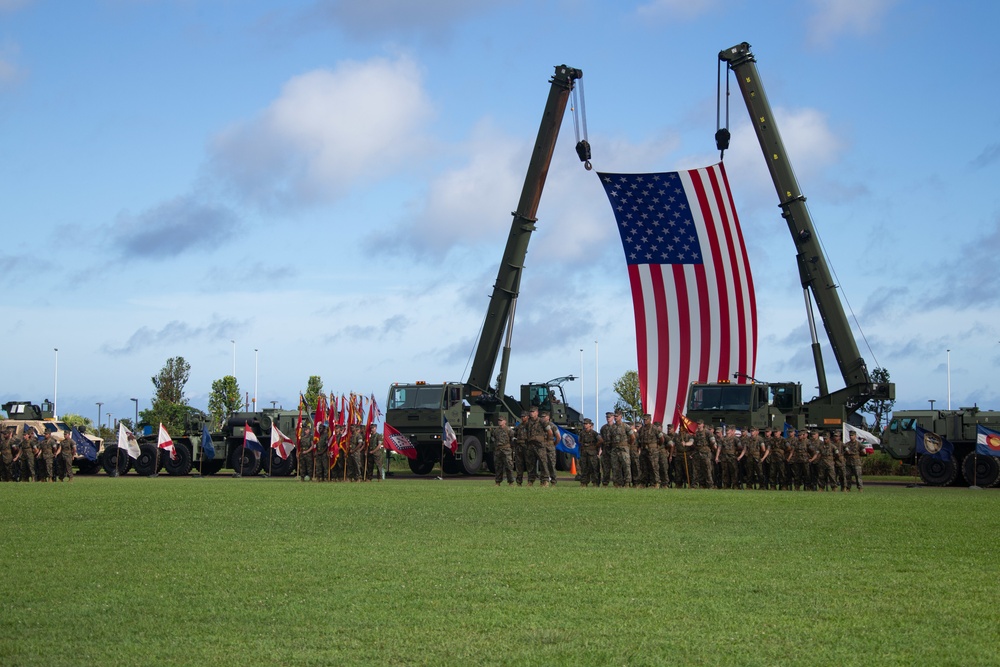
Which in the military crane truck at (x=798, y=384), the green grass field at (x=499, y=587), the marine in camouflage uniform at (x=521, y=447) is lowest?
the green grass field at (x=499, y=587)

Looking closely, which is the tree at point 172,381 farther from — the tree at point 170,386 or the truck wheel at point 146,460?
the truck wheel at point 146,460

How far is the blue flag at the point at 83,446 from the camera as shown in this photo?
115 ft

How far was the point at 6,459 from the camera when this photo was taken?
3059 cm

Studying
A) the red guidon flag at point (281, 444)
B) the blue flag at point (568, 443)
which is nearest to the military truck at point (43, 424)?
the red guidon flag at point (281, 444)

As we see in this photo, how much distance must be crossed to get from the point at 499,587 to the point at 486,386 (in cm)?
2473

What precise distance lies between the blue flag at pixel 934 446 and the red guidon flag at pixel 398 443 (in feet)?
40.7

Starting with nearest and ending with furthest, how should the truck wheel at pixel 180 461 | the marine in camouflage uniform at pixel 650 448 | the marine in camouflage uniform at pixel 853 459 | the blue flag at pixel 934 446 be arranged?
the marine in camouflage uniform at pixel 853 459 < the marine in camouflage uniform at pixel 650 448 < the blue flag at pixel 934 446 < the truck wheel at pixel 180 461

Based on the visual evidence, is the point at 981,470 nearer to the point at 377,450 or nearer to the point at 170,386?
the point at 377,450

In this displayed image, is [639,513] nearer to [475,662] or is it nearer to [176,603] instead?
[176,603]

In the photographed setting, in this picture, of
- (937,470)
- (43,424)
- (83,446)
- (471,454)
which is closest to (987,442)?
(937,470)

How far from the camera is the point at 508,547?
12062 millimetres

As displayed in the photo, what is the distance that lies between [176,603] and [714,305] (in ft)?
73.7

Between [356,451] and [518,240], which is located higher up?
[518,240]

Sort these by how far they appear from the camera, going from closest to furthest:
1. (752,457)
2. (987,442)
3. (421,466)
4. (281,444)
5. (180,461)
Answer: (752,457) → (987,442) → (281,444) → (421,466) → (180,461)
